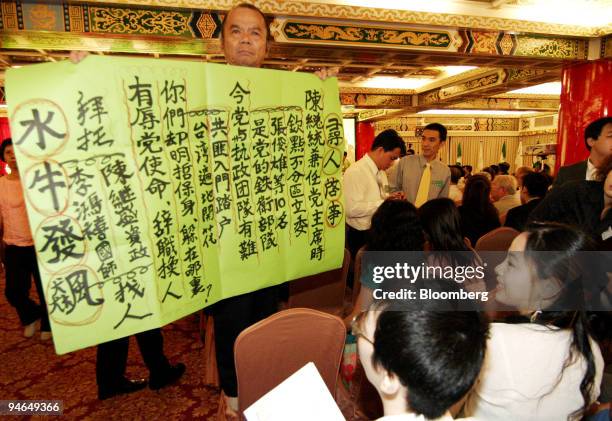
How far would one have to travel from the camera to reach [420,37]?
440 cm

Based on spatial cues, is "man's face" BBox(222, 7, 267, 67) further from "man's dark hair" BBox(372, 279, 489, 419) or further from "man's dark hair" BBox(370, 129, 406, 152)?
"man's dark hair" BBox(370, 129, 406, 152)

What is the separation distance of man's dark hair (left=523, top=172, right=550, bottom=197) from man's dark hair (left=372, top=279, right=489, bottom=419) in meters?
2.39

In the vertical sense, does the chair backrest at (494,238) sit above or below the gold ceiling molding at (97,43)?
below

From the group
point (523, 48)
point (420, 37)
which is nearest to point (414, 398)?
point (420, 37)

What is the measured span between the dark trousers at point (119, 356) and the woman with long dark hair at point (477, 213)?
80.9 inches

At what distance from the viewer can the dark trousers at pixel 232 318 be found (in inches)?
56.9

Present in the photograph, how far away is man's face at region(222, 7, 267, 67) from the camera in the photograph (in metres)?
1.36

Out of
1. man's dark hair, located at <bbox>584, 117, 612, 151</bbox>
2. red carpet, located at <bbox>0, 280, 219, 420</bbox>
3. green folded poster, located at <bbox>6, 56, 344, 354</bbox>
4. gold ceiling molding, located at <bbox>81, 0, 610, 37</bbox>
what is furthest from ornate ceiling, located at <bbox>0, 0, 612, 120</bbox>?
green folded poster, located at <bbox>6, 56, 344, 354</bbox>

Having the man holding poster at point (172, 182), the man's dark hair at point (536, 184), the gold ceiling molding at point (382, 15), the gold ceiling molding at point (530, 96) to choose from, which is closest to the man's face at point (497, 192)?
the man's dark hair at point (536, 184)

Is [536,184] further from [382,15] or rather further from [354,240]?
[382,15]

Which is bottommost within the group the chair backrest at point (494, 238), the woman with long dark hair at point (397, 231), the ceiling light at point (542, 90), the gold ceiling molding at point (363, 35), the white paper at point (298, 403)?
the chair backrest at point (494, 238)

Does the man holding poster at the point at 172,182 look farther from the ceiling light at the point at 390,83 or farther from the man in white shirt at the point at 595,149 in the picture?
the ceiling light at the point at 390,83

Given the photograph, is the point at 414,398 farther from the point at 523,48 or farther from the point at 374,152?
the point at 523,48

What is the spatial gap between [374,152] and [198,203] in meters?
1.88
